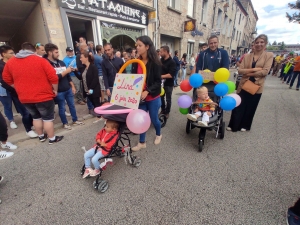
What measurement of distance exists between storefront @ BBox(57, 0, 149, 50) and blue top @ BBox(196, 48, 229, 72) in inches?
170

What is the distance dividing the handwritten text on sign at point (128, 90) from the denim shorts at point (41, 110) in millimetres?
1524

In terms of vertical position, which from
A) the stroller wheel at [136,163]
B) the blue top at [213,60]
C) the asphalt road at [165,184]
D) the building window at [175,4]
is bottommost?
the asphalt road at [165,184]

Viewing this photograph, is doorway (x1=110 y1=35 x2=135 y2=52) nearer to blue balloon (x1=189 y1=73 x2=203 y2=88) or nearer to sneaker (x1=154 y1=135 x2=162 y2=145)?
blue balloon (x1=189 y1=73 x2=203 y2=88)

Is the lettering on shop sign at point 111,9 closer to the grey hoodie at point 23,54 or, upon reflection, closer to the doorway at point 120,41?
the doorway at point 120,41

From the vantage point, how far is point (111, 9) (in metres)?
6.63

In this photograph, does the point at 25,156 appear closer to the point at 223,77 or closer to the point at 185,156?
the point at 185,156

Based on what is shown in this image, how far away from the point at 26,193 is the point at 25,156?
1021 mm

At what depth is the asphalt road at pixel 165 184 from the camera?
66.7 inches

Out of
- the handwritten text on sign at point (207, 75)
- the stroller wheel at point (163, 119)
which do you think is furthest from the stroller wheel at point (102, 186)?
the handwritten text on sign at point (207, 75)

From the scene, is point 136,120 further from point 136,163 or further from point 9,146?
point 9,146

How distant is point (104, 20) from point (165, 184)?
280 inches

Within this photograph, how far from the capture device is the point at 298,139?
3.21 m

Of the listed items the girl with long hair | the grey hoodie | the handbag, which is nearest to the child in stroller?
the handbag

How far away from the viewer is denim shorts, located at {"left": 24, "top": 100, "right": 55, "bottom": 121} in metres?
2.76
